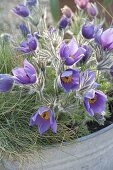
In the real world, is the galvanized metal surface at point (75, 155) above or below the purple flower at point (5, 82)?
below

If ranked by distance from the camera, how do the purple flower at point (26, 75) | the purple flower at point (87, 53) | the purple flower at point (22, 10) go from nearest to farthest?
the purple flower at point (26, 75), the purple flower at point (87, 53), the purple flower at point (22, 10)

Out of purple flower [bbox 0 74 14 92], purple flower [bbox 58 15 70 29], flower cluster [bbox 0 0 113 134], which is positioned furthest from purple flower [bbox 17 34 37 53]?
purple flower [bbox 58 15 70 29]

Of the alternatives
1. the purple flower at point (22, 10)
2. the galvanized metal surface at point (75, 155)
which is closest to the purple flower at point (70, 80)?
the galvanized metal surface at point (75, 155)

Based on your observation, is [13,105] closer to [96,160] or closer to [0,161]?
[0,161]

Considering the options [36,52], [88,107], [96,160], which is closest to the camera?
[88,107]

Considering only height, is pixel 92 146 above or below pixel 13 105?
below

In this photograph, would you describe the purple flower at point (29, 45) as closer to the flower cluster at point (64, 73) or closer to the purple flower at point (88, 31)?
the flower cluster at point (64, 73)

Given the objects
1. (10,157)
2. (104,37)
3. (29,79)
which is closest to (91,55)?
(104,37)
